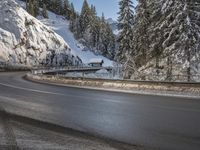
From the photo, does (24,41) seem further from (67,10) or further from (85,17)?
(67,10)

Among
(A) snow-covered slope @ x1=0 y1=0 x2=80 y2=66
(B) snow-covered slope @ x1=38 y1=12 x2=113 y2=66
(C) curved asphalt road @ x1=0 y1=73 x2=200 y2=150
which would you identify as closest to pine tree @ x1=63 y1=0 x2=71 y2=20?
(B) snow-covered slope @ x1=38 y1=12 x2=113 y2=66

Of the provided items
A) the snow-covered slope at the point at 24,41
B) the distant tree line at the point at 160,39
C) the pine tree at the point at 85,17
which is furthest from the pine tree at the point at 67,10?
the distant tree line at the point at 160,39

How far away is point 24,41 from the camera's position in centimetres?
9331

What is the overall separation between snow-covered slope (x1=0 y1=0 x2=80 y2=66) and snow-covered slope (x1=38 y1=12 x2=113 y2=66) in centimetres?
2328

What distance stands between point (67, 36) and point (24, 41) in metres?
60.5

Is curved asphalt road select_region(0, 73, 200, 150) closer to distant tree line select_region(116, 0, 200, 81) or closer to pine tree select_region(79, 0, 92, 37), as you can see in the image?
distant tree line select_region(116, 0, 200, 81)

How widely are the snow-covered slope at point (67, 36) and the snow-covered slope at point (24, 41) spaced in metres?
23.3

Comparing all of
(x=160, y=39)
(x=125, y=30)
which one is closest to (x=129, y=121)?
(x=160, y=39)

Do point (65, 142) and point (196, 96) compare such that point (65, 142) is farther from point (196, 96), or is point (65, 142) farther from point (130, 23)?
point (130, 23)

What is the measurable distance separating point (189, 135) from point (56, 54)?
323ft

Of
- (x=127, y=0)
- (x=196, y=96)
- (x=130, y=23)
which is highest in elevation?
(x=127, y=0)

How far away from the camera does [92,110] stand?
13.2 m

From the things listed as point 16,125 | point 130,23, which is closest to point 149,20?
point 130,23

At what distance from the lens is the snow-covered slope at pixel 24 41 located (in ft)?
287
